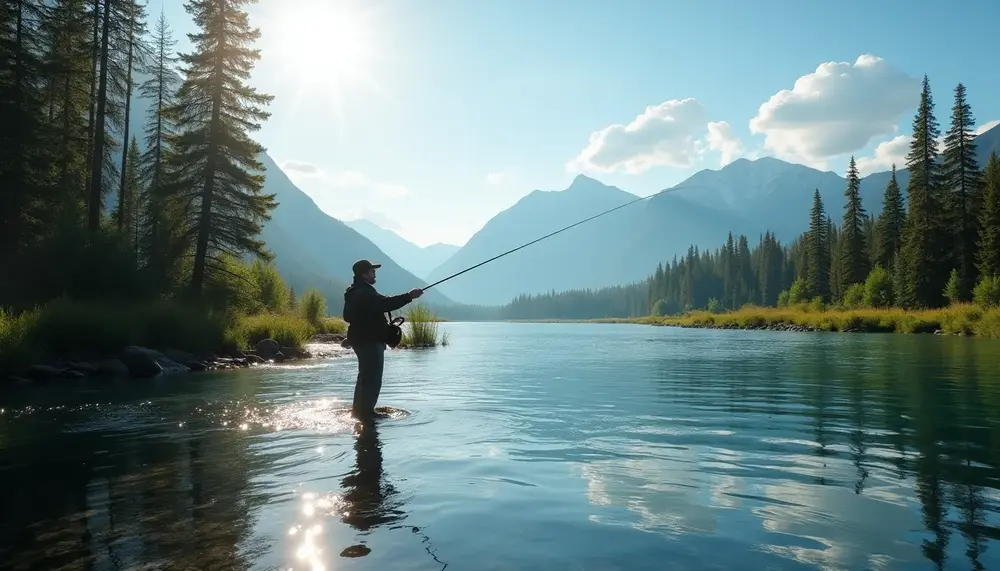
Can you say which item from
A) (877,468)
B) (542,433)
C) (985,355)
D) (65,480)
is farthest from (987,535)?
(985,355)

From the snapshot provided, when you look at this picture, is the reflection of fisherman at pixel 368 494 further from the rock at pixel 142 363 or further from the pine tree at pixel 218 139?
the pine tree at pixel 218 139

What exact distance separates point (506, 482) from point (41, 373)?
59.1ft

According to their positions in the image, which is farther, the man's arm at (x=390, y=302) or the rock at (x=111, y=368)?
the rock at (x=111, y=368)

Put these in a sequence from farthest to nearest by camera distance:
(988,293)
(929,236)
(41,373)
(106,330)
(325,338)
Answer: (929,236) < (988,293) < (325,338) < (106,330) < (41,373)

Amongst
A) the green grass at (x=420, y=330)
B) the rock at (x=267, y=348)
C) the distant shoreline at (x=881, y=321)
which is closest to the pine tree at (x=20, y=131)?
the rock at (x=267, y=348)

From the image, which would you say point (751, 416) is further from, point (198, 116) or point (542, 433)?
point (198, 116)

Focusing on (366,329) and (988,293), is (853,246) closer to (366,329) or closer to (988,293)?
(988,293)

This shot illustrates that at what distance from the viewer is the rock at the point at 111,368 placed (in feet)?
66.6

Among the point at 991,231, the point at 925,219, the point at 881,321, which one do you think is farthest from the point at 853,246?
the point at 881,321

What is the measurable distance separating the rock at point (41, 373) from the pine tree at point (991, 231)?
6599 centimetres

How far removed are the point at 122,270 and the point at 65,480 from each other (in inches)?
861

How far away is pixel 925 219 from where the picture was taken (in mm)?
63531

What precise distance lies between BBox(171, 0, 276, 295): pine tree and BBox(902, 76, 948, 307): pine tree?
63.7 m

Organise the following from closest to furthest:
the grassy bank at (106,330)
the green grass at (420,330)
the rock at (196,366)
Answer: the grassy bank at (106,330) < the rock at (196,366) < the green grass at (420,330)
